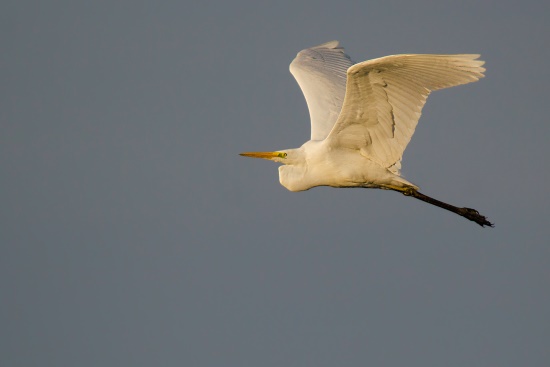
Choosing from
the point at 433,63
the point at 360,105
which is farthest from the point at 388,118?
the point at 433,63

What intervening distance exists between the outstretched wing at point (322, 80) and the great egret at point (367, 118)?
13mm

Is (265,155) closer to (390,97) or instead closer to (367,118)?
(367,118)

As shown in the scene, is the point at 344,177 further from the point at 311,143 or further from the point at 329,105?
the point at 329,105

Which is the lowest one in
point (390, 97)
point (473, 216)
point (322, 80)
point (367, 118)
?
point (473, 216)

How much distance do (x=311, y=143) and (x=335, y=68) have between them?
2.25 meters

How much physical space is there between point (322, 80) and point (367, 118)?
106 inches

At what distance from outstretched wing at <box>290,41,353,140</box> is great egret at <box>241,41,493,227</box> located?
13 millimetres

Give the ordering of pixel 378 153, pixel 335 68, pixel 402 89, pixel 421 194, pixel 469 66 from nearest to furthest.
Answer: pixel 469 66 < pixel 402 89 < pixel 378 153 < pixel 421 194 < pixel 335 68

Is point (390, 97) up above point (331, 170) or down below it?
above

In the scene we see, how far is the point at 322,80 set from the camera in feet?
44.2

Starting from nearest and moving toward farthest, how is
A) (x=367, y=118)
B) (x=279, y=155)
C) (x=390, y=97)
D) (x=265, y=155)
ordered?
(x=390, y=97), (x=367, y=118), (x=279, y=155), (x=265, y=155)

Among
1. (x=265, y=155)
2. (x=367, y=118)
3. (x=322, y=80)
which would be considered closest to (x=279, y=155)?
(x=265, y=155)

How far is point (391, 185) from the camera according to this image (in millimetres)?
11688

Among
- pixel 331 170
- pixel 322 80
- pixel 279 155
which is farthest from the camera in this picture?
pixel 322 80
